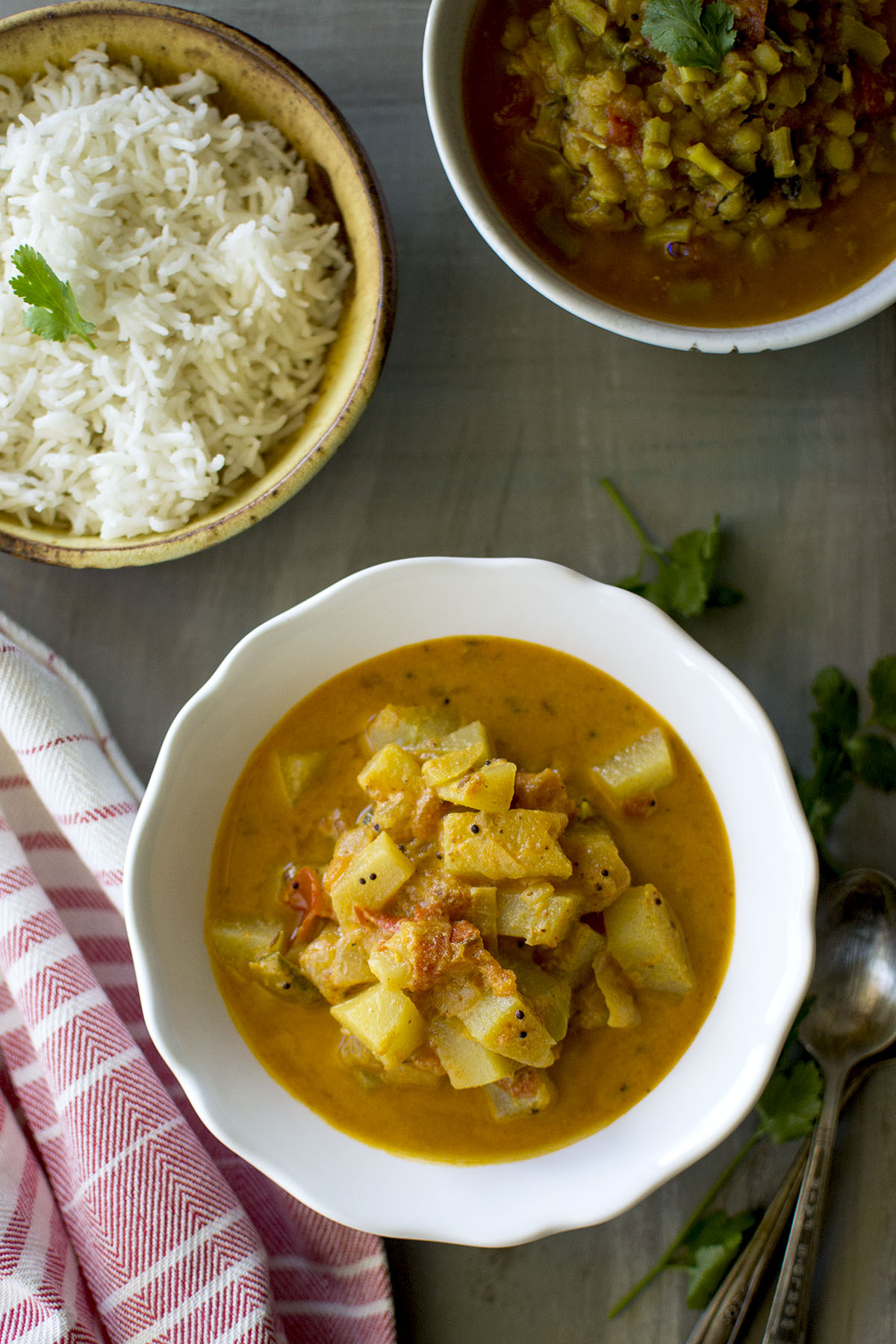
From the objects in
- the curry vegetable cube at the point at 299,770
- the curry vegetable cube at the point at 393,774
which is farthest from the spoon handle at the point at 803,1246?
the curry vegetable cube at the point at 299,770

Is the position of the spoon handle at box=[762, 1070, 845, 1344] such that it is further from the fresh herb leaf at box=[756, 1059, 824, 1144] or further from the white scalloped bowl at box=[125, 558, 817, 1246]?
the white scalloped bowl at box=[125, 558, 817, 1246]

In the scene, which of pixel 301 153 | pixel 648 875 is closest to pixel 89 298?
pixel 301 153

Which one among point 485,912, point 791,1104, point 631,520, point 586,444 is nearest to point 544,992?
point 485,912

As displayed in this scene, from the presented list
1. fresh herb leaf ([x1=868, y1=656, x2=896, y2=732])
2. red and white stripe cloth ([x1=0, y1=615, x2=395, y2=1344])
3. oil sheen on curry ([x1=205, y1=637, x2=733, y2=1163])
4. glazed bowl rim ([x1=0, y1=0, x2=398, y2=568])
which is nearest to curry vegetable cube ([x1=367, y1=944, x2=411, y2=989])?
oil sheen on curry ([x1=205, y1=637, x2=733, y2=1163])

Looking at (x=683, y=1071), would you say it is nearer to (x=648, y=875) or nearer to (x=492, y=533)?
(x=648, y=875)

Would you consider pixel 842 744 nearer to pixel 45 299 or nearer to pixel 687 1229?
pixel 687 1229

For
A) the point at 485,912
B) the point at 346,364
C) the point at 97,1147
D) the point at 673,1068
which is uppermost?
the point at 346,364
